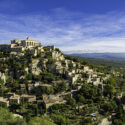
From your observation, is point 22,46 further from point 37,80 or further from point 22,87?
point 22,87

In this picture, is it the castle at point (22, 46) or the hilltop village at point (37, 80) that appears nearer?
the hilltop village at point (37, 80)

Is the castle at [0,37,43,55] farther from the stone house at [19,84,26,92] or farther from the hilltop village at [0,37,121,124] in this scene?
the stone house at [19,84,26,92]

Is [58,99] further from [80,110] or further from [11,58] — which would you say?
[11,58]

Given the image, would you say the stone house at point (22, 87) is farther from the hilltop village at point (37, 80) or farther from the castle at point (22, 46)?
the castle at point (22, 46)

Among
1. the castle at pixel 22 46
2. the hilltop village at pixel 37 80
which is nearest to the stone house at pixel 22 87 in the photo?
the hilltop village at pixel 37 80

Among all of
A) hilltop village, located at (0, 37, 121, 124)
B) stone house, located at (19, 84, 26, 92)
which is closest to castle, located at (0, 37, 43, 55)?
hilltop village, located at (0, 37, 121, 124)

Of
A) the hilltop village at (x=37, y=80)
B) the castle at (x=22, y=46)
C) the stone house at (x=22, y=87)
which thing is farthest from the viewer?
the castle at (x=22, y=46)

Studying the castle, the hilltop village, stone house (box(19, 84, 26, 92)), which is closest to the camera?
the hilltop village
